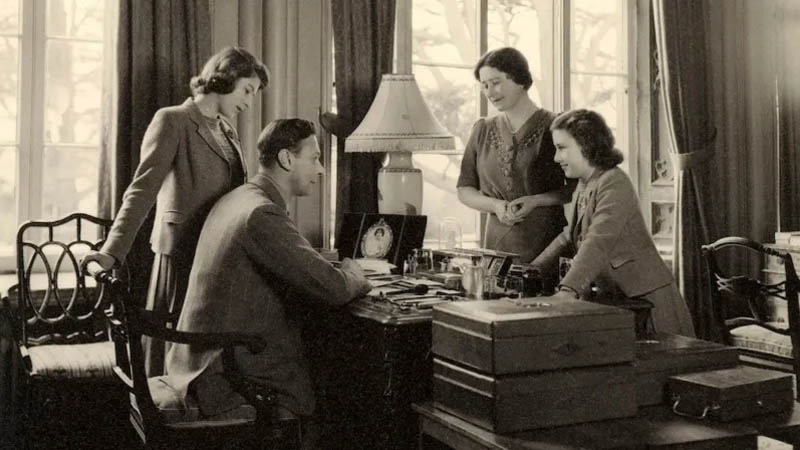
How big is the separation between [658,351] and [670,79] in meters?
3.36

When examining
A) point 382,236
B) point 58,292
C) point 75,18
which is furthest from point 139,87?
point 382,236

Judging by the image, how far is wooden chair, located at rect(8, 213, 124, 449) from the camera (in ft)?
10.9

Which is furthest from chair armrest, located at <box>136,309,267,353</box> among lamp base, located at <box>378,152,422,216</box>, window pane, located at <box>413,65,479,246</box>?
window pane, located at <box>413,65,479,246</box>

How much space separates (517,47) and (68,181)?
2.68m

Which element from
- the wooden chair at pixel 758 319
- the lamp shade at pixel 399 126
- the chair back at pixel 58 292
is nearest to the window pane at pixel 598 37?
the lamp shade at pixel 399 126

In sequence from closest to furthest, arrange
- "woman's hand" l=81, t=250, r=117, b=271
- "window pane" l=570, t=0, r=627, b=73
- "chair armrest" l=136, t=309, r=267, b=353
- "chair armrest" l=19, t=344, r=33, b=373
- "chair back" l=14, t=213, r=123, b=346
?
"chair armrest" l=136, t=309, r=267, b=353 → "woman's hand" l=81, t=250, r=117, b=271 → "chair armrest" l=19, t=344, r=33, b=373 → "chair back" l=14, t=213, r=123, b=346 → "window pane" l=570, t=0, r=627, b=73

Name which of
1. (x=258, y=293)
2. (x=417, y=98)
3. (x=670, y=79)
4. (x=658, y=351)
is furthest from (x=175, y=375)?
(x=670, y=79)

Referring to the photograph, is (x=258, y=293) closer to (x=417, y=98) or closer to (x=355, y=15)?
(x=417, y=98)

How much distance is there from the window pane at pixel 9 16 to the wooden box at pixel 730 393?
3337mm

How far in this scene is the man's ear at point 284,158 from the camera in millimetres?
2893

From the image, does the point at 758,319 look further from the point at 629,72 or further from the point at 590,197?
the point at 629,72

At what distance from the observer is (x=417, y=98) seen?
4.07m

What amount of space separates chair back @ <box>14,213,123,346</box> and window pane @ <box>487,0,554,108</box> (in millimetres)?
2567

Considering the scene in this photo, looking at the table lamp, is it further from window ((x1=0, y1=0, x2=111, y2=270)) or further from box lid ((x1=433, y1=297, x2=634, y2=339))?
box lid ((x1=433, y1=297, x2=634, y2=339))
